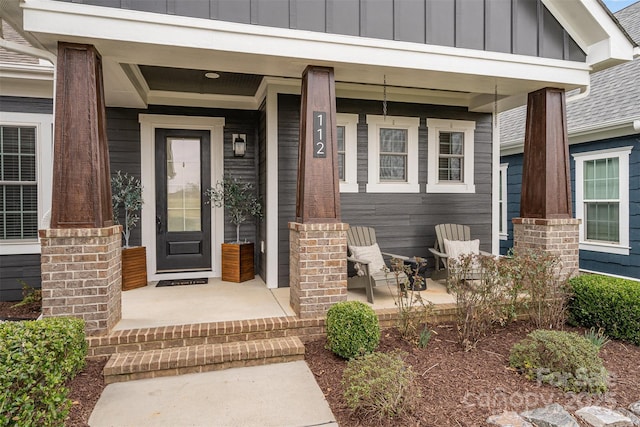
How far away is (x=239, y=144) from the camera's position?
5.83 m

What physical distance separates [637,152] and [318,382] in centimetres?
637

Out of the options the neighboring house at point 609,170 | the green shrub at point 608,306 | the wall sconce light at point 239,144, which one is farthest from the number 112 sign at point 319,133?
the neighboring house at point 609,170

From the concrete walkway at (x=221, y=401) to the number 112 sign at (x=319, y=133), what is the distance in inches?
83.1

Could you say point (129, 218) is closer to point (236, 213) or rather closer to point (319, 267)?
point (236, 213)

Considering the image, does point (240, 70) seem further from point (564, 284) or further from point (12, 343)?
point (564, 284)

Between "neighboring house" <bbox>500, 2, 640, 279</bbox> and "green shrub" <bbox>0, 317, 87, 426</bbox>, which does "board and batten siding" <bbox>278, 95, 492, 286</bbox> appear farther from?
"green shrub" <bbox>0, 317, 87, 426</bbox>

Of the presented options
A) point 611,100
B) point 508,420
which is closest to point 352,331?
point 508,420

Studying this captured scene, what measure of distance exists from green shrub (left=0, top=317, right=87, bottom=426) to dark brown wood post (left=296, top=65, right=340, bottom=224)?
227 centimetres

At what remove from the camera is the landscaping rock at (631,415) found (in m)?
2.55

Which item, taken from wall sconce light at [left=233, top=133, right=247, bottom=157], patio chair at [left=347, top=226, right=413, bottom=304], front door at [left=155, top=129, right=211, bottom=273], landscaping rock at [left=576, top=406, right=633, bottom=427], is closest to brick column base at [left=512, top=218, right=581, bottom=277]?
patio chair at [left=347, top=226, right=413, bottom=304]

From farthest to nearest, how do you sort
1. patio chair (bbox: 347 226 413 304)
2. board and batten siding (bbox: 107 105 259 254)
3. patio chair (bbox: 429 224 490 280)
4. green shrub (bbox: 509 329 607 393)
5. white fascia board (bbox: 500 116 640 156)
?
white fascia board (bbox: 500 116 640 156) < board and batten siding (bbox: 107 105 259 254) < patio chair (bbox: 429 224 490 280) < patio chair (bbox: 347 226 413 304) < green shrub (bbox: 509 329 607 393)

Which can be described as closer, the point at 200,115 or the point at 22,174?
the point at 22,174

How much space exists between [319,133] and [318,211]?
A: 0.81m

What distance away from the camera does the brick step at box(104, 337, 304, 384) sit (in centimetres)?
309
